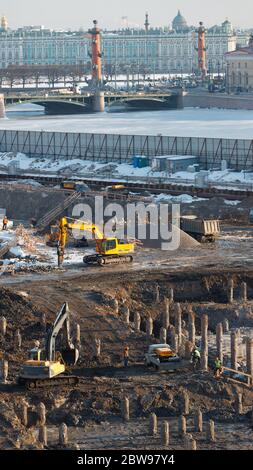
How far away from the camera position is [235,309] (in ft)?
98.7

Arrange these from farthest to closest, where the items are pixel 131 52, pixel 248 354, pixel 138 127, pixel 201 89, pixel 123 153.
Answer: pixel 131 52 < pixel 201 89 < pixel 138 127 < pixel 123 153 < pixel 248 354

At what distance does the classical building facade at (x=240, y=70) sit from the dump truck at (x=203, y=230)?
3044 inches

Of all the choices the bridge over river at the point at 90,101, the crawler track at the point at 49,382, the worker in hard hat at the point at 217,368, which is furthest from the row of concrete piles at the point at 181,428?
the bridge over river at the point at 90,101

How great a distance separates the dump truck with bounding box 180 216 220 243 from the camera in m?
37.6

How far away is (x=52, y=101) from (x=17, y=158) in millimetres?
36851

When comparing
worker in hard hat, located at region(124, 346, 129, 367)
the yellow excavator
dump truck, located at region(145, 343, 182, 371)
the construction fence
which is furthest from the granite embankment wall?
Answer: dump truck, located at region(145, 343, 182, 371)

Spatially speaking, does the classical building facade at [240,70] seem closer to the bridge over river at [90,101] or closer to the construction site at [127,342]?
the bridge over river at [90,101]

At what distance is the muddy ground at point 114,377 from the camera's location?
2248 centimetres

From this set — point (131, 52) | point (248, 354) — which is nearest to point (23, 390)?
point (248, 354)

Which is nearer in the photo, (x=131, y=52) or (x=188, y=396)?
(x=188, y=396)

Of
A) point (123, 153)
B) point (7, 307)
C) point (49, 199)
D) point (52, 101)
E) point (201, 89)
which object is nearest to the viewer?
point (7, 307)

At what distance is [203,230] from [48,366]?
13780 millimetres

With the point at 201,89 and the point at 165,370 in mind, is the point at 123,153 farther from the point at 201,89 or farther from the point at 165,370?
the point at 201,89

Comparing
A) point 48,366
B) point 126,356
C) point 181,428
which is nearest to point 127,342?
point 126,356
